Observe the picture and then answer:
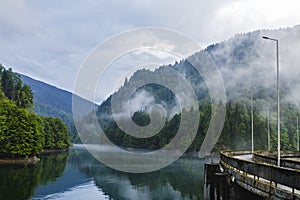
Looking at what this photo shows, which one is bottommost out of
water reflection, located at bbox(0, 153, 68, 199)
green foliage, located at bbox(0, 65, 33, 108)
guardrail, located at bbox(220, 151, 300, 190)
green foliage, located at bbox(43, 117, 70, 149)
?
water reflection, located at bbox(0, 153, 68, 199)

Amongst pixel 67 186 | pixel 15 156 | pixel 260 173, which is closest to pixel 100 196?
pixel 67 186

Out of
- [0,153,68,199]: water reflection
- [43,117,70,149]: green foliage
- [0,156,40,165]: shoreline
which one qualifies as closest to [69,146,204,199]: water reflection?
[0,153,68,199]: water reflection

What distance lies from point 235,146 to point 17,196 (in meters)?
106

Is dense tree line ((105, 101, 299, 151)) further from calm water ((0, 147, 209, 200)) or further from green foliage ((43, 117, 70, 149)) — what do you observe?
calm water ((0, 147, 209, 200))

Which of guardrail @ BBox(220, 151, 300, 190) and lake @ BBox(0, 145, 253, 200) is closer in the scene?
guardrail @ BBox(220, 151, 300, 190)

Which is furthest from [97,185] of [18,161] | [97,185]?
[18,161]

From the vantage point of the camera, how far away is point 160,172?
73000mm

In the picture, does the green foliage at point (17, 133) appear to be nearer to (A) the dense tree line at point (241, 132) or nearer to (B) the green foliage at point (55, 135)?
(B) the green foliage at point (55, 135)

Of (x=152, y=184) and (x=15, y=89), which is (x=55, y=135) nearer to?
(x=15, y=89)

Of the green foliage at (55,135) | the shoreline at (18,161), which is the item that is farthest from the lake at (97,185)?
the green foliage at (55,135)

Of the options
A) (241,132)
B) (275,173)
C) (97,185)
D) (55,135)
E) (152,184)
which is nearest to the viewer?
(275,173)

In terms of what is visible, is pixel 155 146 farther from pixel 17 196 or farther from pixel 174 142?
pixel 17 196

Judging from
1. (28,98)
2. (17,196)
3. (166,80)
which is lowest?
(17,196)

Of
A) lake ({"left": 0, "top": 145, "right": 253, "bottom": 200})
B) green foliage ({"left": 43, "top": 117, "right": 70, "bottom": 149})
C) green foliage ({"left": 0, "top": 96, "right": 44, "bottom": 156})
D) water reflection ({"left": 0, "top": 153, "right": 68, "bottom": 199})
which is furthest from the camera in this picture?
green foliage ({"left": 43, "top": 117, "right": 70, "bottom": 149})
